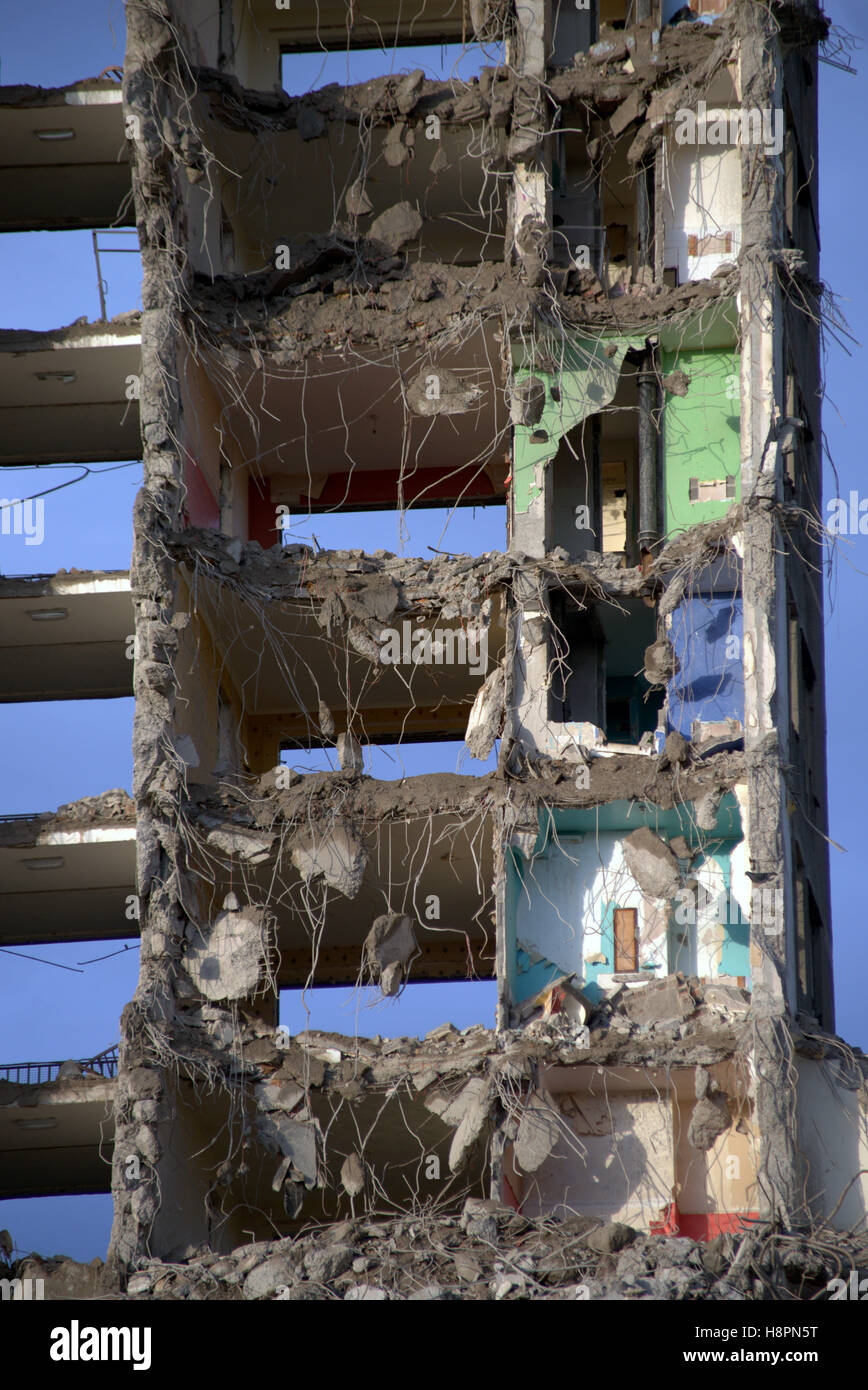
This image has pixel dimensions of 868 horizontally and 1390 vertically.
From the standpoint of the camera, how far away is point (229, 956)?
25688mm

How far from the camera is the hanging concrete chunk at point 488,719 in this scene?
1044 inches

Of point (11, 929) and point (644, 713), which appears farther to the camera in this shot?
point (11, 929)

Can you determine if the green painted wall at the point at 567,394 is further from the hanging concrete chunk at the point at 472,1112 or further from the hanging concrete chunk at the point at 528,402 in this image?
the hanging concrete chunk at the point at 472,1112

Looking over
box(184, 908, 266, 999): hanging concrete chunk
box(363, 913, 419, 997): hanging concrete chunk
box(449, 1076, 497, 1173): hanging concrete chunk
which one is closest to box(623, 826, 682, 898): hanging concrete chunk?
box(363, 913, 419, 997): hanging concrete chunk

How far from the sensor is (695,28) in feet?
95.6

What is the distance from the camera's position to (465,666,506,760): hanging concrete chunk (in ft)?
87.0

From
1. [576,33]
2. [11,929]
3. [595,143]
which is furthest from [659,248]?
[11,929]

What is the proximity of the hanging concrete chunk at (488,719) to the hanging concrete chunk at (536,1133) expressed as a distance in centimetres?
466

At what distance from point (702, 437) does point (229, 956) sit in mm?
9744

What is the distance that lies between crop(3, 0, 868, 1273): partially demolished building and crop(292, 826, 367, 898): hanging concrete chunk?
0.11 metres

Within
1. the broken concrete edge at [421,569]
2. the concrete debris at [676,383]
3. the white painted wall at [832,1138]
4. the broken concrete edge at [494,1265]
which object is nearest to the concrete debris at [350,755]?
the broken concrete edge at [421,569]

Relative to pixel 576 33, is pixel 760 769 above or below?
below
